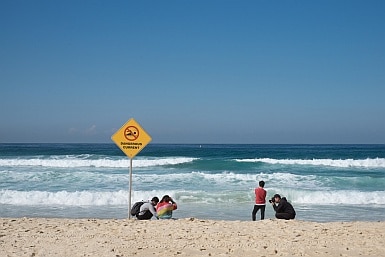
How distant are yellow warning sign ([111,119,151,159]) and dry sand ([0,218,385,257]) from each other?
5.29ft

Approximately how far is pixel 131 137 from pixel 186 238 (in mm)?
2932

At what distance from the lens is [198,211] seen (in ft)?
41.7

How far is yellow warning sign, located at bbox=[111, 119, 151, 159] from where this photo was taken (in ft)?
30.4

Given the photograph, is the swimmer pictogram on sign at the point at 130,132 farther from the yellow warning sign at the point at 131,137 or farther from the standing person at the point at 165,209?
the standing person at the point at 165,209

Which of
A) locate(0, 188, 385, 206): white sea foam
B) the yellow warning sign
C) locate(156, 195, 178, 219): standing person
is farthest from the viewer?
locate(0, 188, 385, 206): white sea foam

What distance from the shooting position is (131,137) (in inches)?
368

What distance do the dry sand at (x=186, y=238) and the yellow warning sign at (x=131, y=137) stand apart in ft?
5.29

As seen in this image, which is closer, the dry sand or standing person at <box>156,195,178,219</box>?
the dry sand

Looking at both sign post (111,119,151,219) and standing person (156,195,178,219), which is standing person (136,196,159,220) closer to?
standing person (156,195,178,219)

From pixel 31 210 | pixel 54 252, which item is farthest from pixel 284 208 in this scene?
pixel 31 210

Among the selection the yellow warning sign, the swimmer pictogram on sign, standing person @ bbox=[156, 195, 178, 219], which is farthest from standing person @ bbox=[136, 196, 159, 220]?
the swimmer pictogram on sign

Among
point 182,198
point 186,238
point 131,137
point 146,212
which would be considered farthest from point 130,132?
point 182,198

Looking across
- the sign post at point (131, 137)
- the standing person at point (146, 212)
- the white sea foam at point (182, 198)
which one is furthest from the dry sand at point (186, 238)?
the white sea foam at point (182, 198)

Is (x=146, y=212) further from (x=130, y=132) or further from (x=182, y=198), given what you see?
(x=182, y=198)
